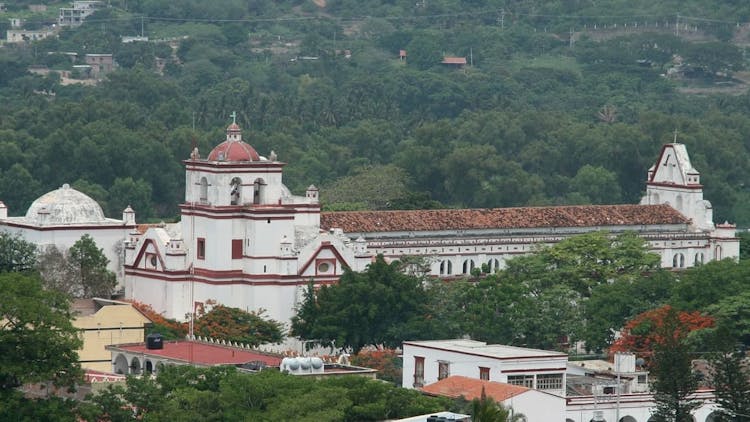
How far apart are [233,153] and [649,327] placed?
1432 cm

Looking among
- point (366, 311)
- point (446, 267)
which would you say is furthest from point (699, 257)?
point (366, 311)

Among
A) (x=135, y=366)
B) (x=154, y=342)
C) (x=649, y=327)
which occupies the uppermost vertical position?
(x=649, y=327)

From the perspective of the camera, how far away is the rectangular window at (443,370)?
76.6 m

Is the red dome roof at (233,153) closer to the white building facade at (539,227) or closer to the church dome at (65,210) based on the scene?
the church dome at (65,210)

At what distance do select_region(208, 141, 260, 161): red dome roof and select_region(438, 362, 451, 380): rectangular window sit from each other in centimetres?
1931

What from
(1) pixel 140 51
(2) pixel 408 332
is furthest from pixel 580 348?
(1) pixel 140 51

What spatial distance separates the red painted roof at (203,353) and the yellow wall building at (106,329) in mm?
1064

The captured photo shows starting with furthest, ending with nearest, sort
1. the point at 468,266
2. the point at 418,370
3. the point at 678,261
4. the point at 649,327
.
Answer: the point at 678,261, the point at 468,266, the point at 649,327, the point at 418,370

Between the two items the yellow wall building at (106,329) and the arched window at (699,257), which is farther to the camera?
the arched window at (699,257)

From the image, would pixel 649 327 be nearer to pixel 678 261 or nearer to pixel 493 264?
pixel 493 264

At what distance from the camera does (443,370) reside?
252 ft

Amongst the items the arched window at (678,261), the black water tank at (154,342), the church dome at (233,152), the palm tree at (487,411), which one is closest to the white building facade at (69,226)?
the church dome at (233,152)

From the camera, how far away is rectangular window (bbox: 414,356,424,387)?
77.6 metres

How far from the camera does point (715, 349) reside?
75750mm
